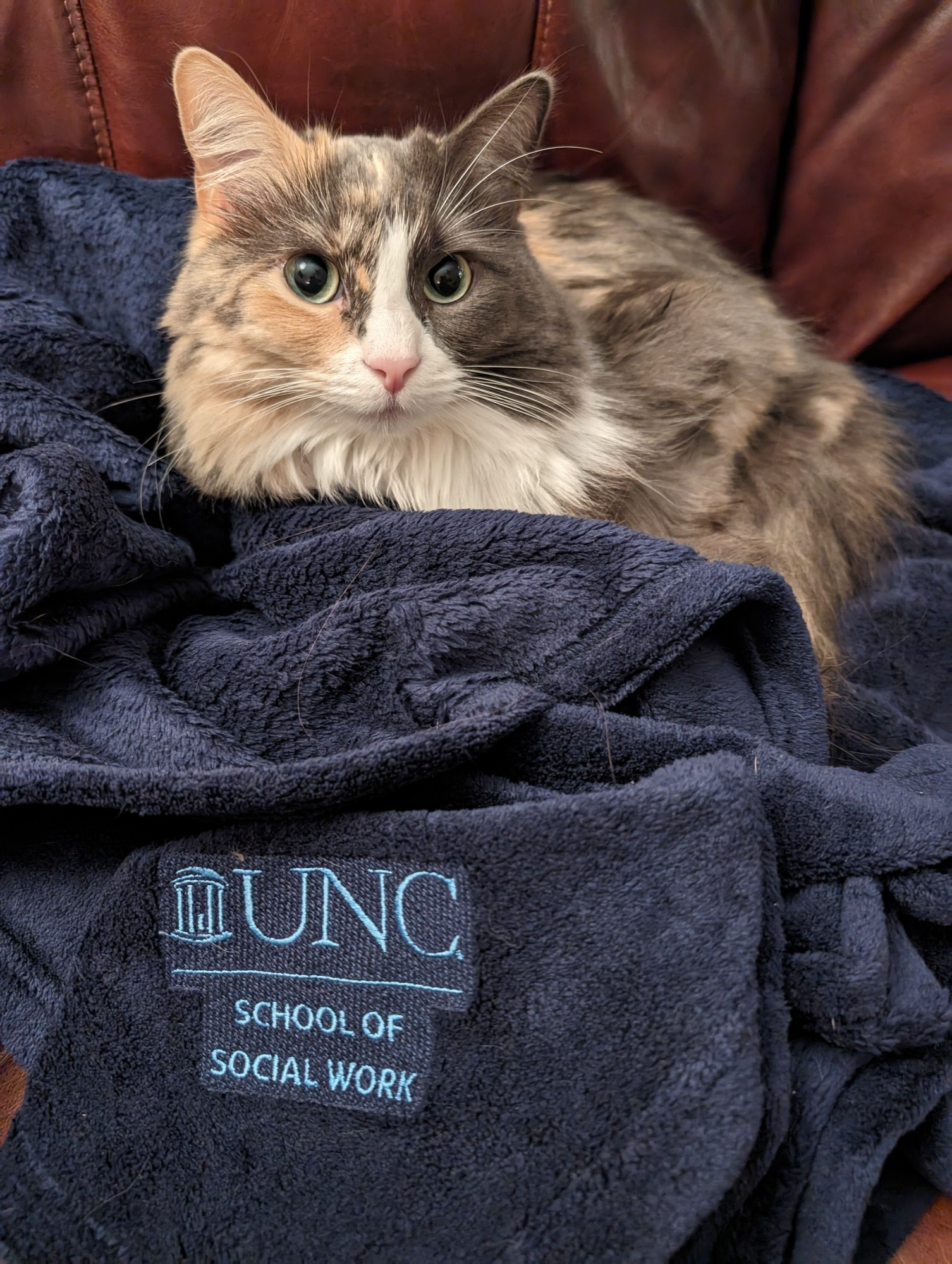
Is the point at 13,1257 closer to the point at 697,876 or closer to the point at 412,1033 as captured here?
the point at 412,1033

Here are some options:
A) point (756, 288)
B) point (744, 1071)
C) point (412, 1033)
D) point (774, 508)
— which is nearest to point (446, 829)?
point (412, 1033)

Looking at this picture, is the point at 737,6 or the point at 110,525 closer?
the point at 110,525

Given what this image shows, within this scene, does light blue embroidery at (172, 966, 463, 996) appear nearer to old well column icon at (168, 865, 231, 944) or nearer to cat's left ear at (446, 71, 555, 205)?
old well column icon at (168, 865, 231, 944)

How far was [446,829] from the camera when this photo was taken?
71cm

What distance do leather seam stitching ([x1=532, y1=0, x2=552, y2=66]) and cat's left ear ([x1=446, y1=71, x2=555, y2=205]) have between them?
357mm

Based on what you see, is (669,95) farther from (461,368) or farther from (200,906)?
(200,906)

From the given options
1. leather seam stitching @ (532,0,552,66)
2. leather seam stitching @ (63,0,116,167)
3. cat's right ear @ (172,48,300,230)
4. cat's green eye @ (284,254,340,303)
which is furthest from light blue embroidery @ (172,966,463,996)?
leather seam stitching @ (532,0,552,66)

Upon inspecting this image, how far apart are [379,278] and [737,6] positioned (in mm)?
934

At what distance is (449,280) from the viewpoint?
1.03 meters

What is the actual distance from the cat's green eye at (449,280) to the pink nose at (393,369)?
0.15m

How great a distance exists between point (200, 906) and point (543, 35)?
1.39 metres

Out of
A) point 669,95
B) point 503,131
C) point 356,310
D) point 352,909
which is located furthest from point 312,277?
point 669,95

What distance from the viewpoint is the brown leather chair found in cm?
121

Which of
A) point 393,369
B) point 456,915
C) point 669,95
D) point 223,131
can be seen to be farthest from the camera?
point 669,95
